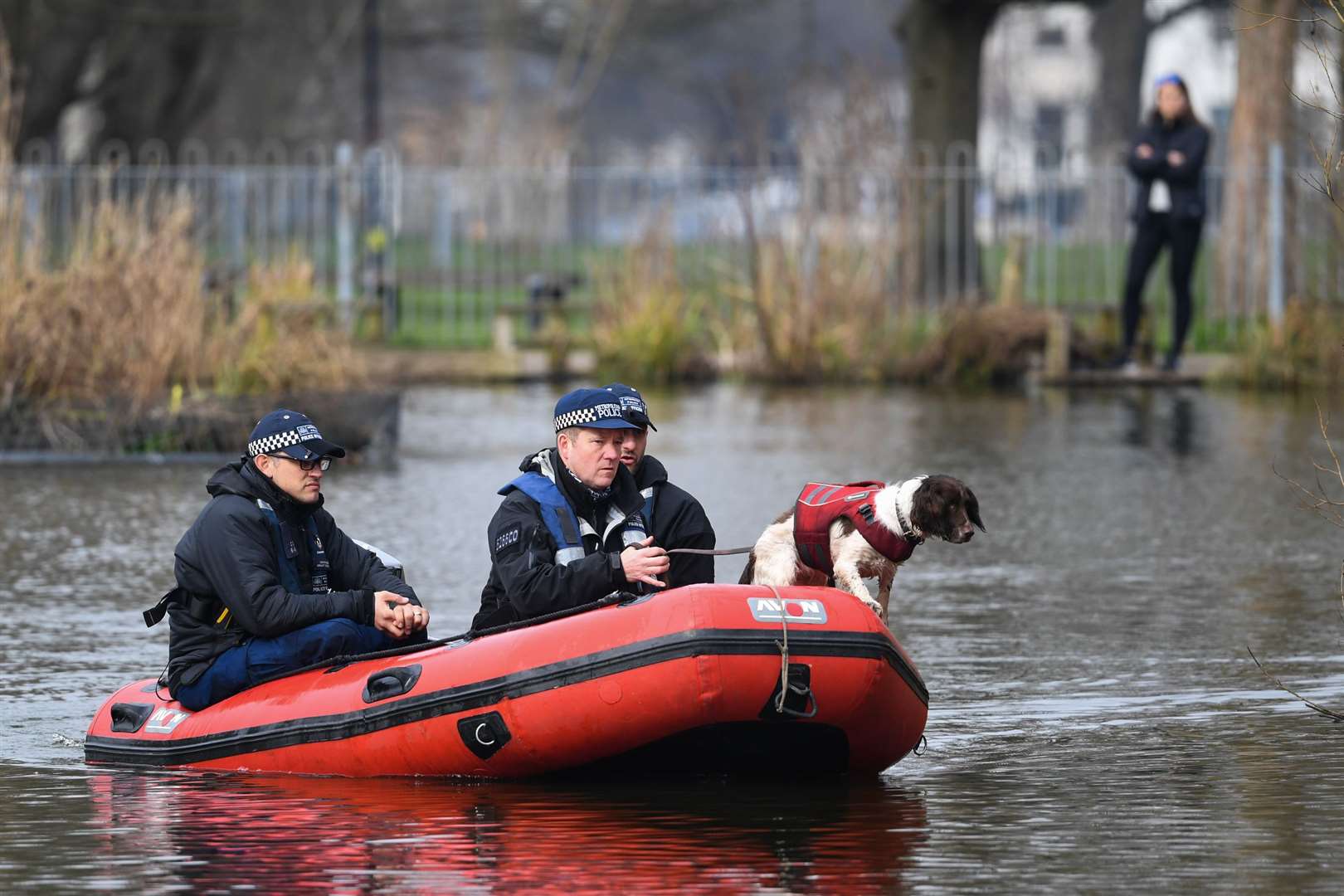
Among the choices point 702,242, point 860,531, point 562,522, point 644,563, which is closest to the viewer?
point 644,563

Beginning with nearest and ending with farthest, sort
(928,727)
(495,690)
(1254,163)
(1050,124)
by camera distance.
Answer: (495,690) < (928,727) < (1254,163) < (1050,124)

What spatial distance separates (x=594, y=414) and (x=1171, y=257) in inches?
527

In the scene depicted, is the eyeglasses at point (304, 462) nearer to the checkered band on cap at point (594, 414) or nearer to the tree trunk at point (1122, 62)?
the checkered band on cap at point (594, 414)

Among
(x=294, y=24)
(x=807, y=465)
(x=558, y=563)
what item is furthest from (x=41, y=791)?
(x=294, y=24)

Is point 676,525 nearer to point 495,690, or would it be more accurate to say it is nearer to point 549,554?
point 549,554

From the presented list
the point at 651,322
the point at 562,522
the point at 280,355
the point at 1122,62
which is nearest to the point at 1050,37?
the point at 1122,62

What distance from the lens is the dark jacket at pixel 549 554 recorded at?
753 centimetres

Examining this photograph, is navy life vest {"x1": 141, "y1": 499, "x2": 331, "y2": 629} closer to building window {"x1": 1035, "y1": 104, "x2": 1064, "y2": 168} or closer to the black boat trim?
the black boat trim

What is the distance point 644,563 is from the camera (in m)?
7.45

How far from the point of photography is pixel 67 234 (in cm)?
1939

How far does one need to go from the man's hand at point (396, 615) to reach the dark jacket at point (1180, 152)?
12185mm

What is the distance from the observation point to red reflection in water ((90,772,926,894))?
616 cm

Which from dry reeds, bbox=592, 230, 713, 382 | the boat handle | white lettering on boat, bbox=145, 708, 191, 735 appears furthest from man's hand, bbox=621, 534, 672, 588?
dry reeds, bbox=592, 230, 713, 382

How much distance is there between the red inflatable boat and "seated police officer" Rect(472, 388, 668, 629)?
20cm
